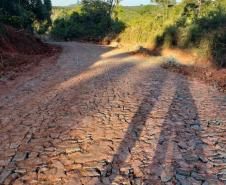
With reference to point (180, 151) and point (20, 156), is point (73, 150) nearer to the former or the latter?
point (20, 156)

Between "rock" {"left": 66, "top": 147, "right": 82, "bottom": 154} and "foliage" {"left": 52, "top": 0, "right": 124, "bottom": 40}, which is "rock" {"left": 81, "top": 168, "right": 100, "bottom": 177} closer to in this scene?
"rock" {"left": 66, "top": 147, "right": 82, "bottom": 154}

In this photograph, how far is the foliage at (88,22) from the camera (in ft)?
172

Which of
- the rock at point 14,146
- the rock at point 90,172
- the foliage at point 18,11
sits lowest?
the rock at point 90,172

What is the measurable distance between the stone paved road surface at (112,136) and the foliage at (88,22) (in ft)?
138

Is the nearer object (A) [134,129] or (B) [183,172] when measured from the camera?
(B) [183,172]

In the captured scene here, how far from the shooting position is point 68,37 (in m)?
57.4

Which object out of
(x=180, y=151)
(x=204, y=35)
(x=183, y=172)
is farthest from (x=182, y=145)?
(x=204, y=35)

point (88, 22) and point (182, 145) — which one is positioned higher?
point (88, 22)

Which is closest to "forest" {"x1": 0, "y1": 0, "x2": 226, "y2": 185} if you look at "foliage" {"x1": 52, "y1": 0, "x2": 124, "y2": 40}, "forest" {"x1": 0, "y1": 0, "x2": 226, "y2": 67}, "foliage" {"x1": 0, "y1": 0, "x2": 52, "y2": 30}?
"forest" {"x1": 0, "y1": 0, "x2": 226, "y2": 67}

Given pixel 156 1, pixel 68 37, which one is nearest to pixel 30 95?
pixel 156 1

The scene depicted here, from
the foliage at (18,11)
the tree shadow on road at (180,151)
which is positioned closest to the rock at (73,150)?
the tree shadow on road at (180,151)

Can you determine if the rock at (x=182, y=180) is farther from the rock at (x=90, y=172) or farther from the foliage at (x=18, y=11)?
the foliage at (x=18, y=11)

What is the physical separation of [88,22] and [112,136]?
50.7m

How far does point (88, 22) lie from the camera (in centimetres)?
5519
